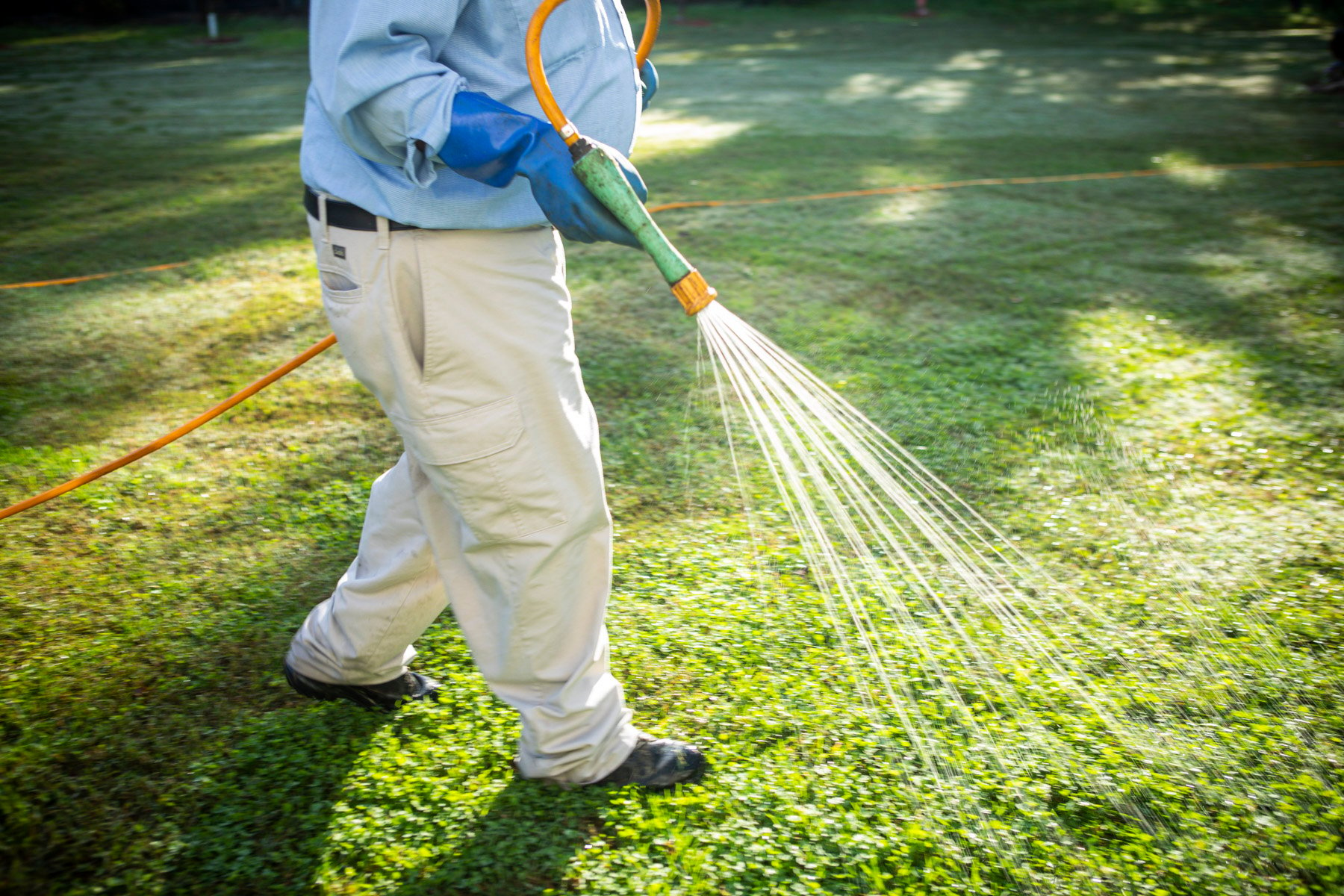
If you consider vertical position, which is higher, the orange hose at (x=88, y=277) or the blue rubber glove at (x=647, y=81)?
the blue rubber glove at (x=647, y=81)

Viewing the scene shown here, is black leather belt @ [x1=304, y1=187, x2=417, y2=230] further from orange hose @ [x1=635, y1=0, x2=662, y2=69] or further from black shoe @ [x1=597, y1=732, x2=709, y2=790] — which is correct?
black shoe @ [x1=597, y1=732, x2=709, y2=790]

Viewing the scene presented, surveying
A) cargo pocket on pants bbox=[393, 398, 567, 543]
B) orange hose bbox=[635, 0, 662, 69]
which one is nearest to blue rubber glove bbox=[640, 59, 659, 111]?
orange hose bbox=[635, 0, 662, 69]

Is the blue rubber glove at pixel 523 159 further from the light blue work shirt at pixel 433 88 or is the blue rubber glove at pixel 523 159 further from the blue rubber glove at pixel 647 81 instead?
the blue rubber glove at pixel 647 81

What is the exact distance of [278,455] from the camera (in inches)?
130

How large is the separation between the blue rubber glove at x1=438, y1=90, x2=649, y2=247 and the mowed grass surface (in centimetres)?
107

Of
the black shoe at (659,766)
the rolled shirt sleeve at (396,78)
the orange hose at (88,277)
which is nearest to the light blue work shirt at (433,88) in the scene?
the rolled shirt sleeve at (396,78)

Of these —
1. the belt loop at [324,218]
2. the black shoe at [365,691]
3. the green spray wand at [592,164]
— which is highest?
the green spray wand at [592,164]

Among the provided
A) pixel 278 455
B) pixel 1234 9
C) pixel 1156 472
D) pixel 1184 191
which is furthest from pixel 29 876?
pixel 1234 9

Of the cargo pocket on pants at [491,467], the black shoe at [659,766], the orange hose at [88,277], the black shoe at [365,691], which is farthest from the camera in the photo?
the orange hose at [88,277]

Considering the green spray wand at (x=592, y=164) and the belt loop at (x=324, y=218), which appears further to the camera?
the belt loop at (x=324, y=218)

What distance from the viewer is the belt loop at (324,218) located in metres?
1.77

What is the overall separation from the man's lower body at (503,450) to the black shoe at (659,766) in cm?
3

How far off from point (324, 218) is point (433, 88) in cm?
35

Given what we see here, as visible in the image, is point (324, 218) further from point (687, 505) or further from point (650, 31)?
point (687, 505)
